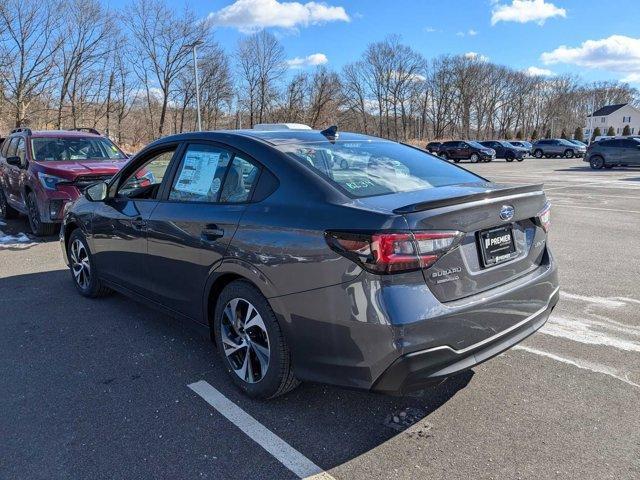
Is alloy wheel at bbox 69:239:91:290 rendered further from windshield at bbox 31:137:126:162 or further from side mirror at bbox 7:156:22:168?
side mirror at bbox 7:156:22:168

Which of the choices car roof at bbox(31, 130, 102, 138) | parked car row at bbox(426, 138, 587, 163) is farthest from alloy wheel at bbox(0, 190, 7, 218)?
parked car row at bbox(426, 138, 587, 163)

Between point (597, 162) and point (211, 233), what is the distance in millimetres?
30074

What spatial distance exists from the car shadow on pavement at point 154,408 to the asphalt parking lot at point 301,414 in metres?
0.01

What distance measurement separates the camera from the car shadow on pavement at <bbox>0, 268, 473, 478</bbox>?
2611mm

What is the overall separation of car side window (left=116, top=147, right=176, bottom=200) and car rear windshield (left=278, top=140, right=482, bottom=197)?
51.0 inches

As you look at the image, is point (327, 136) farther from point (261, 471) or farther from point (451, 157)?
point (451, 157)

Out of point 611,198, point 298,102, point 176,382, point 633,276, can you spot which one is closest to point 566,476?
point 176,382

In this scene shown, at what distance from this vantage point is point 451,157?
41938 millimetres

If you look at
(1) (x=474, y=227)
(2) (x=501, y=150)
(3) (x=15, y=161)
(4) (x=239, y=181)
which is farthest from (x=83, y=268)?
(2) (x=501, y=150)

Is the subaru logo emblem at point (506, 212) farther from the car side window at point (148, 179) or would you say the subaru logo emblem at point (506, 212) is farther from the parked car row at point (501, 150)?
the parked car row at point (501, 150)

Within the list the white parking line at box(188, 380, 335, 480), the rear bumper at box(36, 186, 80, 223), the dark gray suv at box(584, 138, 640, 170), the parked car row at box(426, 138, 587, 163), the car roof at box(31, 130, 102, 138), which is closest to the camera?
the white parking line at box(188, 380, 335, 480)

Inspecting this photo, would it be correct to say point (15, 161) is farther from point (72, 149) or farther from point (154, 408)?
point (154, 408)

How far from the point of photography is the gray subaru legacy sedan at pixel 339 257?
2.42 metres

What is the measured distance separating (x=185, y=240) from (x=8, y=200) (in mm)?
8413
